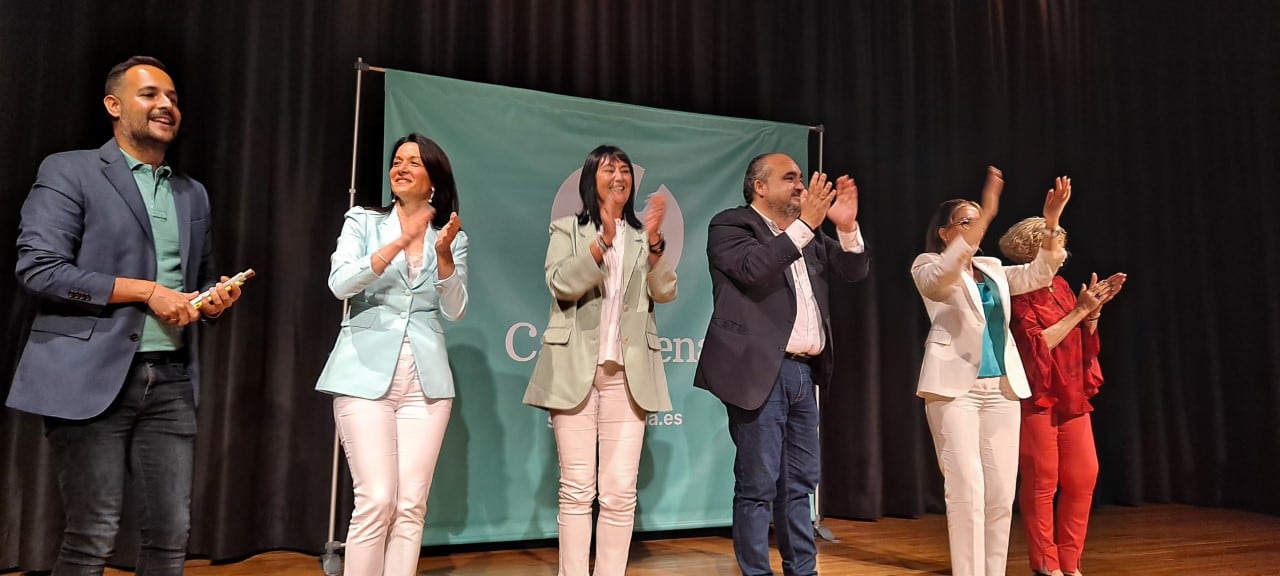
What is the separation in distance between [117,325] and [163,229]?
0.28 metres

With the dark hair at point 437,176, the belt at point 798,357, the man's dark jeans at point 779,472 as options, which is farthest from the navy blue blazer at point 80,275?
the belt at point 798,357

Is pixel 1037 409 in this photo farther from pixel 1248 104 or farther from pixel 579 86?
pixel 1248 104

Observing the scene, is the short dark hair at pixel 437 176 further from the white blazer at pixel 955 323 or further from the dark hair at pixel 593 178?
the white blazer at pixel 955 323

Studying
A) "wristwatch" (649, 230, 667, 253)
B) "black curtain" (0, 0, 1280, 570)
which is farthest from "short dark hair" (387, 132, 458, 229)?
"black curtain" (0, 0, 1280, 570)

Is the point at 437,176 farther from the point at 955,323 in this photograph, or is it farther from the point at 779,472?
the point at 955,323

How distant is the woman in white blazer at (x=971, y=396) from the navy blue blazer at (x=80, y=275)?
2.35 metres

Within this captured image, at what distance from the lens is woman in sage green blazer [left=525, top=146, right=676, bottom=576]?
2676 mm

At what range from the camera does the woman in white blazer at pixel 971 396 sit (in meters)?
2.77

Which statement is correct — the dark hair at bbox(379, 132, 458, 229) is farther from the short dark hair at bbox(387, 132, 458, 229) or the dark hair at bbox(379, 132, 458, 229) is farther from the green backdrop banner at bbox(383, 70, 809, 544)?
the green backdrop banner at bbox(383, 70, 809, 544)

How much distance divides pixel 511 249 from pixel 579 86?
1045mm

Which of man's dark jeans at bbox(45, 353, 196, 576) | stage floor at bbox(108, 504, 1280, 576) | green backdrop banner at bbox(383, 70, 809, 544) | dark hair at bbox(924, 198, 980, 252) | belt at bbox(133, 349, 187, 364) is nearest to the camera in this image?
man's dark jeans at bbox(45, 353, 196, 576)

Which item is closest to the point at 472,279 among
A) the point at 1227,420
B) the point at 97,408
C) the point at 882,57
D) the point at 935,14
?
the point at 97,408

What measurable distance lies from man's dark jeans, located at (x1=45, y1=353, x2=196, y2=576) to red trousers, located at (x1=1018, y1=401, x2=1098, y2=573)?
2.88 meters

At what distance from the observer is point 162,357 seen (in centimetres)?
197
